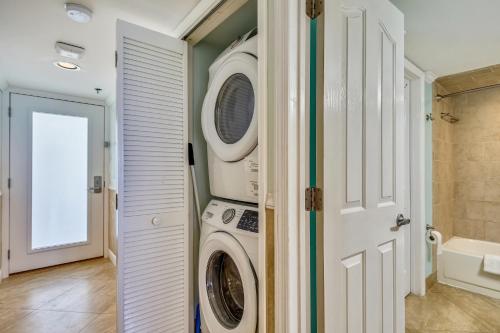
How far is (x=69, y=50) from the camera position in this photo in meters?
1.86

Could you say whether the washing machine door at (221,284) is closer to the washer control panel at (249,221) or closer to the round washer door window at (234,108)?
the washer control panel at (249,221)

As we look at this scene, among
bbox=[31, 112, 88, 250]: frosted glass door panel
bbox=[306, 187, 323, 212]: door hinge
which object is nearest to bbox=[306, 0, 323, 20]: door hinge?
bbox=[306, 187, 323, 212]: door hinge

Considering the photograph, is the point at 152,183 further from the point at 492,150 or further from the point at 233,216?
the point at 492,150

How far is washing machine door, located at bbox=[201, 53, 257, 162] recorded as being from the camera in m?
1.28

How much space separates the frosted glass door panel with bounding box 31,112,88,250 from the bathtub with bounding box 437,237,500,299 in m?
4.03

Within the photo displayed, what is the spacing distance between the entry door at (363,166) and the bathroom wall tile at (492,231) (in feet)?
7.40

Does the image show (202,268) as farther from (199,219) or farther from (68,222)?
(68,222)

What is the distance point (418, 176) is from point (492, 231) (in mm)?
A: 1315

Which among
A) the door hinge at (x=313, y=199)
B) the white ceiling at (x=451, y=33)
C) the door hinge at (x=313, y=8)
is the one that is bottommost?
the door hinge at (x=313, y=199)

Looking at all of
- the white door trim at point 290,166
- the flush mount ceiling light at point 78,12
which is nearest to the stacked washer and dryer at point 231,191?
the white door trim at point 290,166

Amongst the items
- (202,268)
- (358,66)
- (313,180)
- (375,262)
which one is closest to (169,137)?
(202,268)

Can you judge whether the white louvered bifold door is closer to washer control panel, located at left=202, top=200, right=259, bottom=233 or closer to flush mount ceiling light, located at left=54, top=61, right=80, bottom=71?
washer control panel, located at left=202, top=200, right=259, bottom=233

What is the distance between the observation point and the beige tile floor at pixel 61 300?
1.92 metres

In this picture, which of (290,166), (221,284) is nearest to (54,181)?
(221,284)
